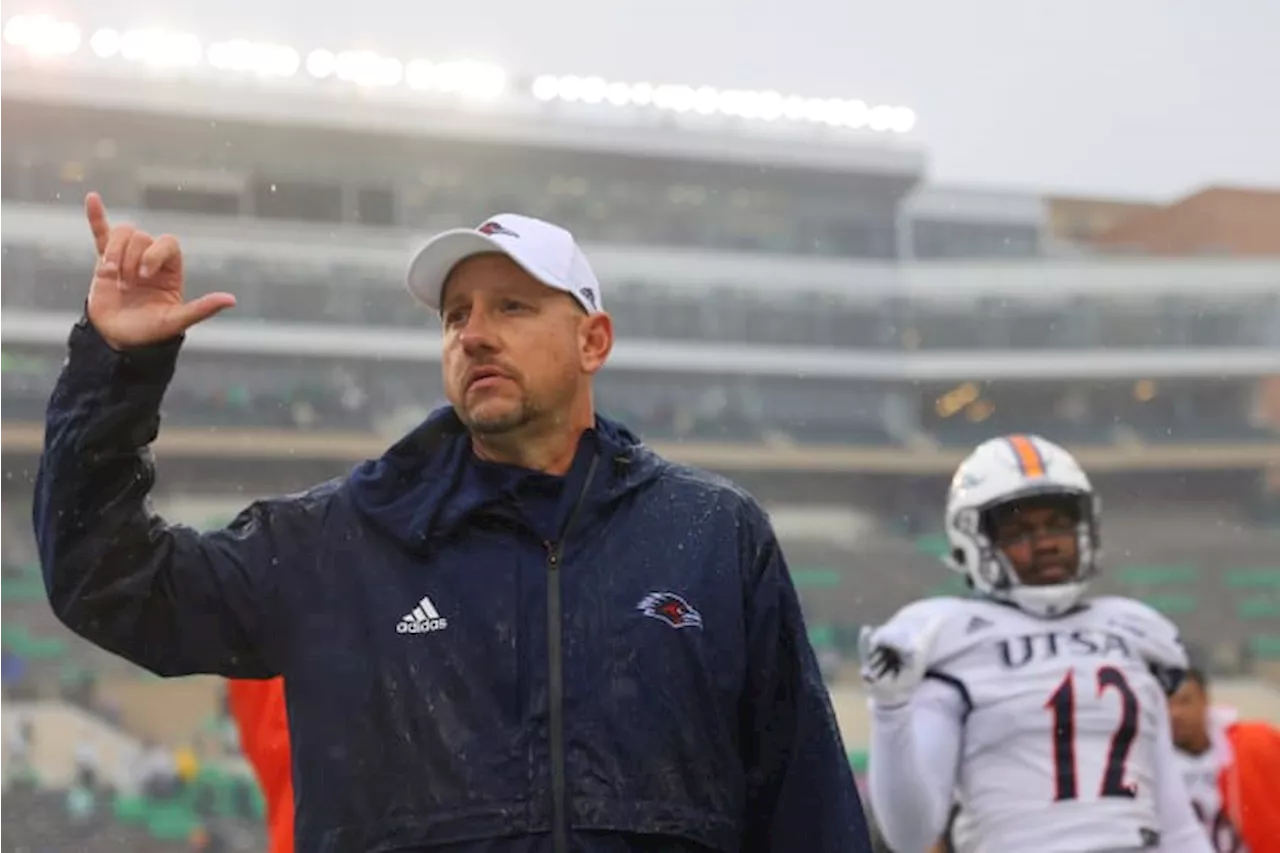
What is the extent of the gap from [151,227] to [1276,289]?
7809 mm

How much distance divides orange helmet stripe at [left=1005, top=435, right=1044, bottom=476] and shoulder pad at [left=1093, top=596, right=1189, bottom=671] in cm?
22

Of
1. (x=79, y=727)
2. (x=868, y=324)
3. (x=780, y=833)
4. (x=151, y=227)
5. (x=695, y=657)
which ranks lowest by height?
(x=79, y=727)

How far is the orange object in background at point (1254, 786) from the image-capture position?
9.84ft

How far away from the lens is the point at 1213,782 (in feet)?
10.1

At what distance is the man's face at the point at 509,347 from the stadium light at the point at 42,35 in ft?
32.6

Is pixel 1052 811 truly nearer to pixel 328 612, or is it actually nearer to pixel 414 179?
pixel 328 612

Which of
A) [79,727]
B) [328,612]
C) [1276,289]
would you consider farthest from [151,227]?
[328,612]

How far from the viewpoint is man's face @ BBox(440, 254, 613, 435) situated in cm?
132

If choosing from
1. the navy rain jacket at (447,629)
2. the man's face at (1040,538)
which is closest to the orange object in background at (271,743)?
the navy rain jacket at (447,629)

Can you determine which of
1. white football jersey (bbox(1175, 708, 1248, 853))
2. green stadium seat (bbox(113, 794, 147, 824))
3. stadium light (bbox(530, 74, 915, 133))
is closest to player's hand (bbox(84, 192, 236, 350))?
white football jersey (bbox(1175, 708, 1248, 853))

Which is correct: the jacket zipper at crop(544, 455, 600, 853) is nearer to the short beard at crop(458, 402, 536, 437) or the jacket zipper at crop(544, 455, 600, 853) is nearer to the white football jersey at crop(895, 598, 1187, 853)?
the short beard at crop(458, 402, 536, 437)

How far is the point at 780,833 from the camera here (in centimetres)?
134

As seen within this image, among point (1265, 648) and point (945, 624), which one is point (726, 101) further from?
point (945, 624)

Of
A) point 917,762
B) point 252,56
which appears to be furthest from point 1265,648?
point 917,762
